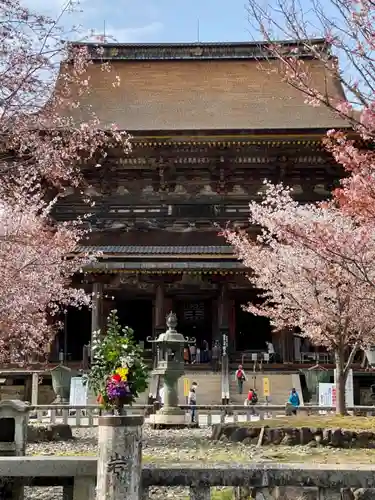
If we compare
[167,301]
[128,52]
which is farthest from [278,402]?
[128,52]

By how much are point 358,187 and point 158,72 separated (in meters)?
28.8

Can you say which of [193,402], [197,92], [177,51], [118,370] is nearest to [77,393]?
[193,402]

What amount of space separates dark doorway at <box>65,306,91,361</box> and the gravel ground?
11.7 metres

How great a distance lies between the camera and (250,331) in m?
27.7

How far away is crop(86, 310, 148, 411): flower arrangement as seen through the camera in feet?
19.7

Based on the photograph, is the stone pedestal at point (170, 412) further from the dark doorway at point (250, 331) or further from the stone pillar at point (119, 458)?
the stone pillar at point (119, 458)

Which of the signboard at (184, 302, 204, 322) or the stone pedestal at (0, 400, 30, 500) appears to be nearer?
the stone pedestal at (0, 400, 30, 500)

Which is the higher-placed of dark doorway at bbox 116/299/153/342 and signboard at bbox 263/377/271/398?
dark doorway at bbox 116/299/153/342

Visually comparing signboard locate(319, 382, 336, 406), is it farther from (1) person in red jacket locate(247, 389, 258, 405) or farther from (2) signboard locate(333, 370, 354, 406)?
(1) person in red jacket locate(247, 389, 258, 405)

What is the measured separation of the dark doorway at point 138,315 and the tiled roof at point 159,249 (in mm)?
3728

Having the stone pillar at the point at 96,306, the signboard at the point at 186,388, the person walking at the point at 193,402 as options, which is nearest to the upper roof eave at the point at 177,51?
the stone pillar at the point at 96,306

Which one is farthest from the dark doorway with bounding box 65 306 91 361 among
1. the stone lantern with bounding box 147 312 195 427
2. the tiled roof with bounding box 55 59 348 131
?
the stone lantern with bounding box 147 312 195 427

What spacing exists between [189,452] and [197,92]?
2416 cm

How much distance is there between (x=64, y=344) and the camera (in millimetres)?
26906
